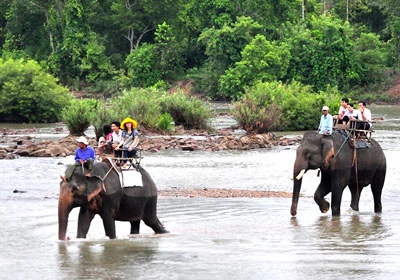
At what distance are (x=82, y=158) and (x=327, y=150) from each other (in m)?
6.01

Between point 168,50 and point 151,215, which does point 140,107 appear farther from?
point 168,50

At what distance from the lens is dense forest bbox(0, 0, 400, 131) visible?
72.9 metres

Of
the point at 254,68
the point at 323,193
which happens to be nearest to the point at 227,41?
the point at 254,68

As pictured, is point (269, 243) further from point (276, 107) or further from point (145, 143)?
point (276, 107)

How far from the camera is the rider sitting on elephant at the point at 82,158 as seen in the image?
631 inches

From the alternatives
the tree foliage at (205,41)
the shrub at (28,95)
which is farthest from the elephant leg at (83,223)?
the tree foliage at (205,41)

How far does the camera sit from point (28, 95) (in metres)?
53.3

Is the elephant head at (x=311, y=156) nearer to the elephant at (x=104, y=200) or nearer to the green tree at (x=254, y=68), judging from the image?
the elephant at (x=104, y=200)

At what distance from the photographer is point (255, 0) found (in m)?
80.4

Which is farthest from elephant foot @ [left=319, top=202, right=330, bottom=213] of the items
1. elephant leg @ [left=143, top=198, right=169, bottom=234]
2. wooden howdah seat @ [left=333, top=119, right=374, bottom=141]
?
elephant leg @ [left=143, top=198, right=169, bottom=234]

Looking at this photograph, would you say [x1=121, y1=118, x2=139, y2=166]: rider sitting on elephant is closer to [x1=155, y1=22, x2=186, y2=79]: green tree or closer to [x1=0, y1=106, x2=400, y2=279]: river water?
[x1=0, y1=106, x2=400, y2=279]: river water

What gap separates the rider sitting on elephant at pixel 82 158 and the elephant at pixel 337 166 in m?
5.35

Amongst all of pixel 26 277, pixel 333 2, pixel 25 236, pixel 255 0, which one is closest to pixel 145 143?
pixel 25 236

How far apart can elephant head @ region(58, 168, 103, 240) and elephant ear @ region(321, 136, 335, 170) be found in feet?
19.5
